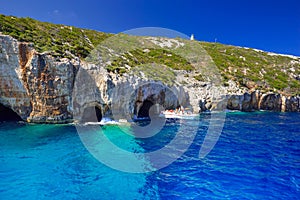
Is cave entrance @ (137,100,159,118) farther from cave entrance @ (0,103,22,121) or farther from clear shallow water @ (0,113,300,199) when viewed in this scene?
cave entrance @ (0,103,22,121)

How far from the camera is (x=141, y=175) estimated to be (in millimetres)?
8500

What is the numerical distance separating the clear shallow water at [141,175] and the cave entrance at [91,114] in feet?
18.6

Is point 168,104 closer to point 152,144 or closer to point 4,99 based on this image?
point 152,144

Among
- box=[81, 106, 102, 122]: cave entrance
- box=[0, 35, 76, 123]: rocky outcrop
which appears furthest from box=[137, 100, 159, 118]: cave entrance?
box=[0, 35, 76, 123]: rocky outcrop

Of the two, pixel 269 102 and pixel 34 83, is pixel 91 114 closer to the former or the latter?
pixel 34 83

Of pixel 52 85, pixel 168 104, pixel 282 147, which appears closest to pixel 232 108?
pixel 168 104

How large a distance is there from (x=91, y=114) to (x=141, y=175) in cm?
1348

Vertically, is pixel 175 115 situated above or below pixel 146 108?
below

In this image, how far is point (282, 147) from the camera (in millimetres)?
13609

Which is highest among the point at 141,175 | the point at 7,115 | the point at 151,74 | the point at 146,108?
the point at 151,74

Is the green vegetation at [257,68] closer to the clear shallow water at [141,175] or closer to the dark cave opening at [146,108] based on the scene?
the dark cave opening at [146,108]

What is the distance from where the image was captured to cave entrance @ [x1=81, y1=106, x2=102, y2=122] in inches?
767

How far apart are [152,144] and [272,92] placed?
138 ft

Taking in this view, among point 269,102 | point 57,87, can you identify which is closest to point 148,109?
point 57,87
